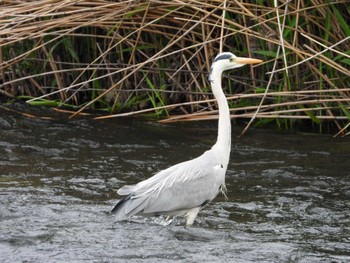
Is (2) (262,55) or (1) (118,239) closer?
(1) (118,239)

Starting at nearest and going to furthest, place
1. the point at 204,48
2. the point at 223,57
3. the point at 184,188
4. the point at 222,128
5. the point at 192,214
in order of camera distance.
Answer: the point at 184,188, the point at 192,214, the point at 222,128, the point at 223,57, the point at 204,48

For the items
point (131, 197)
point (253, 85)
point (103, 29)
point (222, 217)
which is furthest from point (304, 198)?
point (103, 29)

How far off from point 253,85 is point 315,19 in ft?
3.18

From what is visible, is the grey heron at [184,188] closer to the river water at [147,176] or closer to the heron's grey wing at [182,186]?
the heron's grey wing at [182,186]

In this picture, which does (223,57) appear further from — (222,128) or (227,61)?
(222,128)

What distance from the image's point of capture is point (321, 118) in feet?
29.8

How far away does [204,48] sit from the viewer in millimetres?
9398

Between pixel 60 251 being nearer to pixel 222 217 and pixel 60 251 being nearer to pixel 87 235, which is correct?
pixel 87 235

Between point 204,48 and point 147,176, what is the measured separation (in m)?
1.84

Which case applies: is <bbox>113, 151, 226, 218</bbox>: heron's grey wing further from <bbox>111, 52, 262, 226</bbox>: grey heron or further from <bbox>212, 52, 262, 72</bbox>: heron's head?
<bbox>212, 52, 262, 72</bbox>: heron's head

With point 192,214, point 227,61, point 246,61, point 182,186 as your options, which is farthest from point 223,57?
point 192,214

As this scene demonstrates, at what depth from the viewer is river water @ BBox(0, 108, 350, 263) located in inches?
237

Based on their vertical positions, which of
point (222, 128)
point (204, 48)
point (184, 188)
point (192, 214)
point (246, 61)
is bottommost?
point (192, 214)

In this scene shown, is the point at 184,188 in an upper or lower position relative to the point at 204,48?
lower
